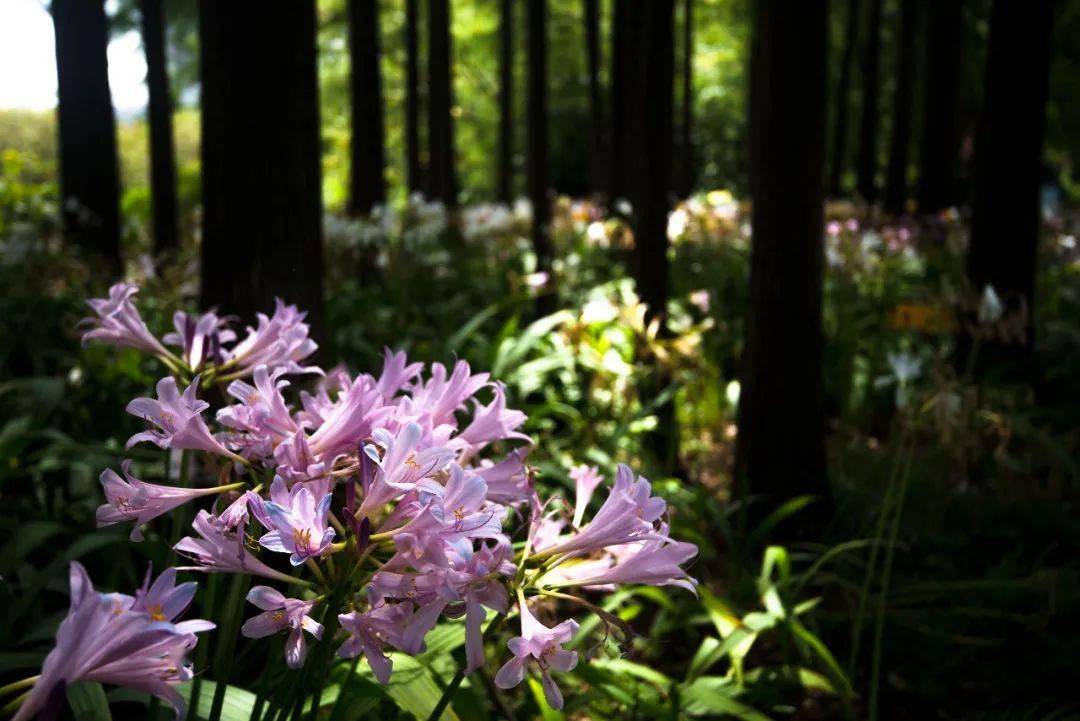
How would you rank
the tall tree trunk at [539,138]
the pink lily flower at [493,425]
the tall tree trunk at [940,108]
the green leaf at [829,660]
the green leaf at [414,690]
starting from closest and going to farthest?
1. the pink lily flower at [493,425]
2. the green leaf at [414,690]
3. the green leaf at [829,660]
4. the tall tree trunk at [539,138]
5. the tall tree trunk at [940,108]

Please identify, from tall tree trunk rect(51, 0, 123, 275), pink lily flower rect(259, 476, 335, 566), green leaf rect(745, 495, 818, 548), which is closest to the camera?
pink lily flower rect(259, 476, 335, 566)

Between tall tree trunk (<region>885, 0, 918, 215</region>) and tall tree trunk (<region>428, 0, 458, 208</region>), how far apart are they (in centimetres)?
588

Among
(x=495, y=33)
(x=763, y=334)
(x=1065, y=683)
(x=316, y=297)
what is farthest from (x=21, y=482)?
(x=495, y=33)

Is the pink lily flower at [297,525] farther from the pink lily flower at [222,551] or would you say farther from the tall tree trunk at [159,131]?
the tall tree trunk at [159,131]

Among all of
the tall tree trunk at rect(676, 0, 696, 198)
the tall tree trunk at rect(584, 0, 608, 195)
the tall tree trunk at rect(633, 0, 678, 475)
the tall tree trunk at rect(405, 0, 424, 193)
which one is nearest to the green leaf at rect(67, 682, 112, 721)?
the tall tree trunk at rect(633, 0, 678, 475)

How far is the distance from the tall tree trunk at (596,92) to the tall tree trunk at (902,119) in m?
3.89

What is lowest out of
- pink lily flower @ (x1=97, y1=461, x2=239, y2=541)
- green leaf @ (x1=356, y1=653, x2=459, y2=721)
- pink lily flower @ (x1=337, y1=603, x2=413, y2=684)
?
green leaf @ (x1=356, y1=653, x2=459, y2=721)

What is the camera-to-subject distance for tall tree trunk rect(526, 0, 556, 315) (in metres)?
6.50

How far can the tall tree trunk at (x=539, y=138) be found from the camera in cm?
650

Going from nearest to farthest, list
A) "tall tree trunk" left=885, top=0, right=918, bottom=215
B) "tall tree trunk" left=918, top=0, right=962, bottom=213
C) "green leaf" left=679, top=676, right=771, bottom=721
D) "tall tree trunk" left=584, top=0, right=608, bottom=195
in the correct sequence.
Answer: "green leaf" left=679, top=676, right=771, bottom=721 → "tall tree trunk" left=918, top=0, right=962, bottom=213 → "tall tree trunk" left=885, top=0, right=918, bottom=215 → "tall tree trunk" left=584, top=0, right=608, bottom=195

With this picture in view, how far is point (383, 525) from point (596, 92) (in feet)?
45.1

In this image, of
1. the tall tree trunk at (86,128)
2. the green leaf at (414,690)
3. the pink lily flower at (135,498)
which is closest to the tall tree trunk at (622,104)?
the tall tree trunk at (86,128)

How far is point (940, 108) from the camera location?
11375mm

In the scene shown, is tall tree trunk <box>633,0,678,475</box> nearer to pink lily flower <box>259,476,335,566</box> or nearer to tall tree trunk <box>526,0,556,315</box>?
tall tree trunk <box>526,0,556,315</box>
